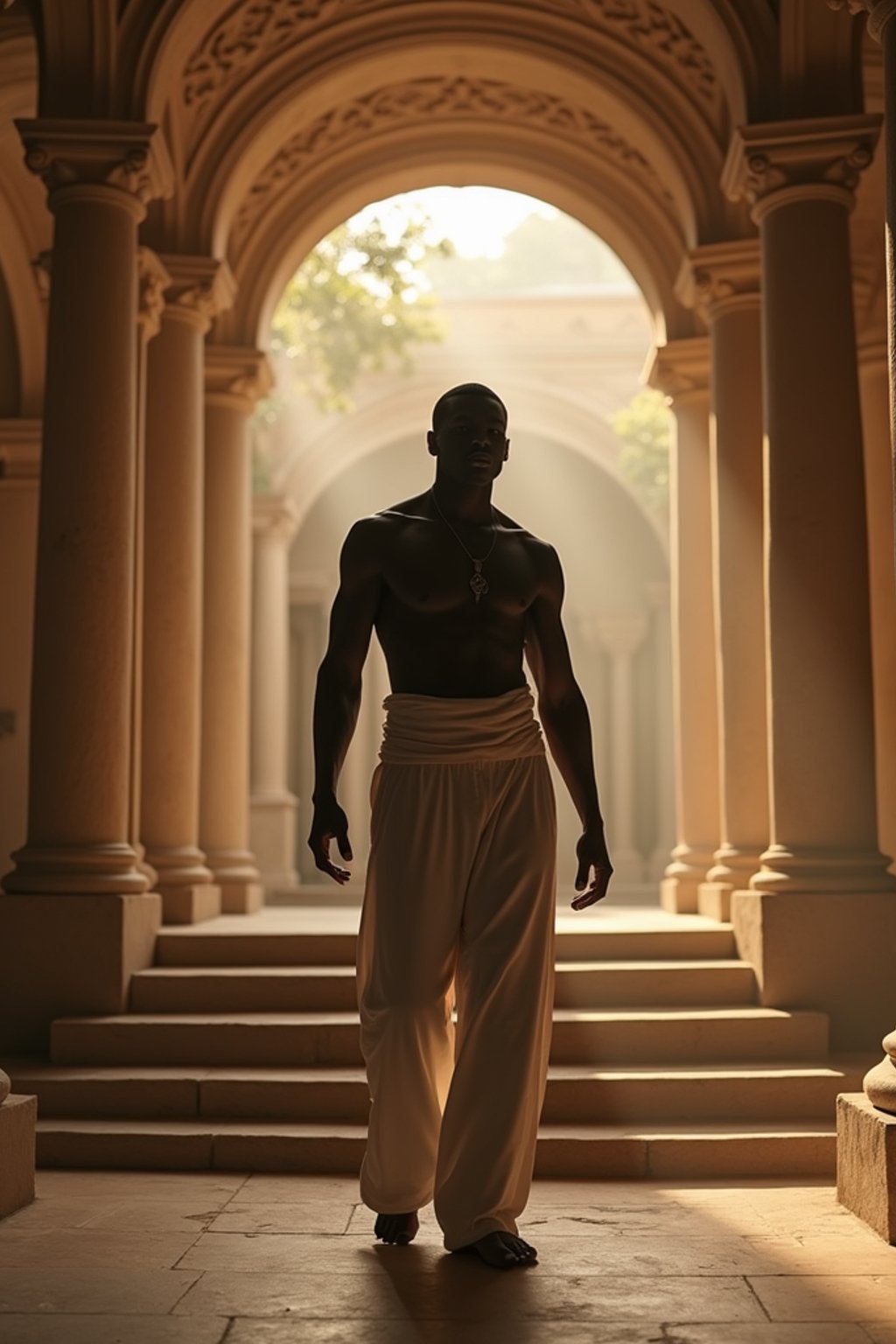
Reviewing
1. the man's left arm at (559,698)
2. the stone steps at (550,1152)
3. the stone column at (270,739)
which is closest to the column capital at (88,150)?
the man's left arm at (559,698)

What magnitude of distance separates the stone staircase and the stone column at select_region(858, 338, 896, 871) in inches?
117

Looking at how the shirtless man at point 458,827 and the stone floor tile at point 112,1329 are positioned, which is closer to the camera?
the stone floor tile at point 112,1329

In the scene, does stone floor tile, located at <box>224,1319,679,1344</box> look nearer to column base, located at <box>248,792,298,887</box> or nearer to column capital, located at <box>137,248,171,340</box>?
column capital, located at <box>137,248,171,340</box>

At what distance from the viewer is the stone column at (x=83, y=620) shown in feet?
25.2

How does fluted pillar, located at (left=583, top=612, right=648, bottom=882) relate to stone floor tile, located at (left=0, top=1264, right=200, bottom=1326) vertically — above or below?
above

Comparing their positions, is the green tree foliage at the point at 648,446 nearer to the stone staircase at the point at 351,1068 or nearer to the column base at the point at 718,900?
the column base at the point at 718,900

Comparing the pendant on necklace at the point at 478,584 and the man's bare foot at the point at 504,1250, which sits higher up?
the pendant on necklace at the point at 478,584

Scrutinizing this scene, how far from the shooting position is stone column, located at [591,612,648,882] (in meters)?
21.1

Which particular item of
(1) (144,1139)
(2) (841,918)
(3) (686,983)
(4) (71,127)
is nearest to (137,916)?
(1) (144,1139)

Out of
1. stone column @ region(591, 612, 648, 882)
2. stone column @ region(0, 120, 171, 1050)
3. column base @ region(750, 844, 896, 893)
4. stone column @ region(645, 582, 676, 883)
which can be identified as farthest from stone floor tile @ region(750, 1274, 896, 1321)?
stone column @ region(591, 612, 648, 882)

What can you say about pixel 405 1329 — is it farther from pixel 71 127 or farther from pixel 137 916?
pixel 71 127

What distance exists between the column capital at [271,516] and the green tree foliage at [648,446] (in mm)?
4006

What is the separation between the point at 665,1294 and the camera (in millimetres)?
4137

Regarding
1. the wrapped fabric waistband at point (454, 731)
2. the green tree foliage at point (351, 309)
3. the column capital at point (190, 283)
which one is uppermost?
the green tree foliage at point (351, 309)
